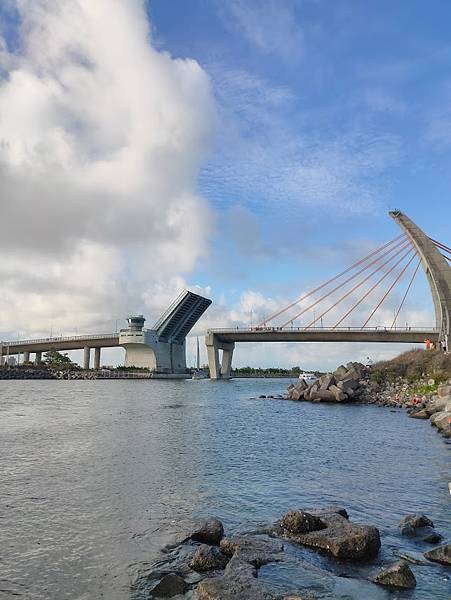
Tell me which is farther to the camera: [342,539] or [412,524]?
[412,524]

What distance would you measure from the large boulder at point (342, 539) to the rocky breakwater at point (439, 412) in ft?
58.9

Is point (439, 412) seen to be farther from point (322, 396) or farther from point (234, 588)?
point (234, 588)

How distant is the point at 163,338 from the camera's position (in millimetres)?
140750

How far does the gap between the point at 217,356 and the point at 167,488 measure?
318ft

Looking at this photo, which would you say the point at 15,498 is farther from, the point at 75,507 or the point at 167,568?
the point at 167,568

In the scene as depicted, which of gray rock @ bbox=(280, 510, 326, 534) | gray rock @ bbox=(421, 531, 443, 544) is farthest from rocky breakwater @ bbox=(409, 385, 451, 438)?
gray rock @ bbox=(280, 510, 326, 534)

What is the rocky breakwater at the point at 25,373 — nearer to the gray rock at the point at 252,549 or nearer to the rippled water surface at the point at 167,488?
the rippled water surface at the point at 167,488

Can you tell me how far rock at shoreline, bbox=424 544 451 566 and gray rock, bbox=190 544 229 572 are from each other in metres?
3.80

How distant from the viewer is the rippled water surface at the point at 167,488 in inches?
350

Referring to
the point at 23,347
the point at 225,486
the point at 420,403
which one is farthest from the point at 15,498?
the point at 23,347

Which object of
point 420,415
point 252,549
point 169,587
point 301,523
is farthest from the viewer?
point 420,415

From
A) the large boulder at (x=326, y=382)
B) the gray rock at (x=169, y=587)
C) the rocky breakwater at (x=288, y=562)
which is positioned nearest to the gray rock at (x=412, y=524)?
the rocky breakwater at (x=288, y=562)

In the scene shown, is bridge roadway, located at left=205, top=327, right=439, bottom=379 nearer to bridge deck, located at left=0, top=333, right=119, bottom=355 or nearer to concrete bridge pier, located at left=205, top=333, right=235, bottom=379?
concrete bridge pier, located at left=205, top=333, right=235, bottom=379

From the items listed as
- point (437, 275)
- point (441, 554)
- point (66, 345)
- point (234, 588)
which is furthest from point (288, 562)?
point (66, 345)
